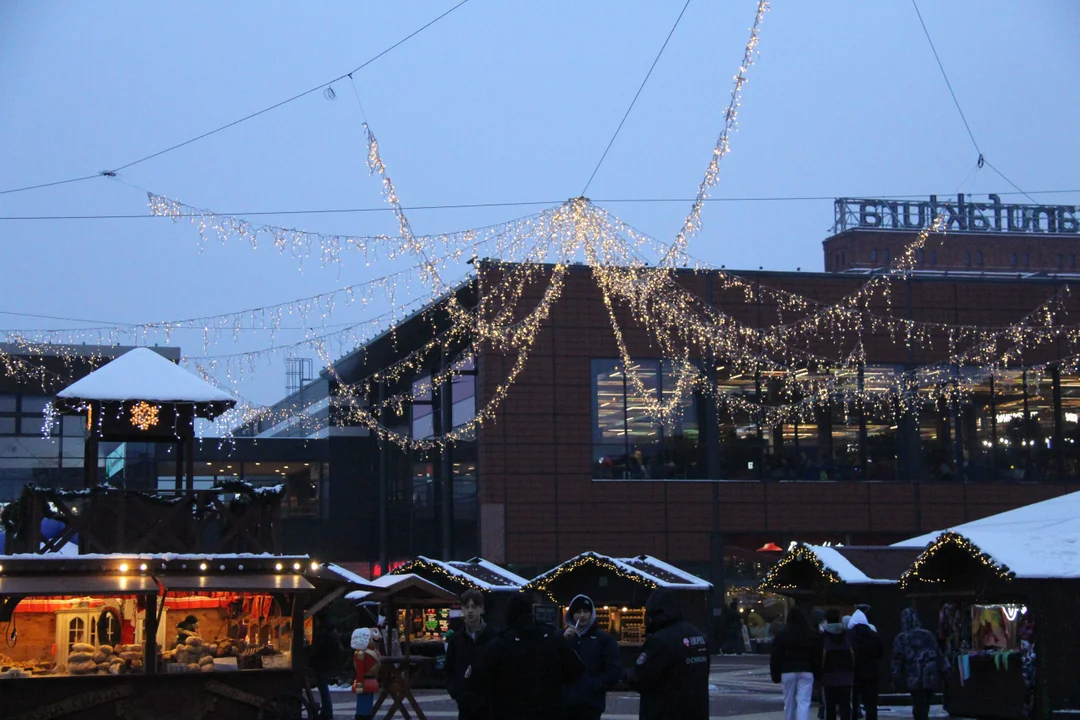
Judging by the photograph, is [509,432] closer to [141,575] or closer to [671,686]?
[141,575]

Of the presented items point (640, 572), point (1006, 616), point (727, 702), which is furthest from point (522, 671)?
point (640, 572)

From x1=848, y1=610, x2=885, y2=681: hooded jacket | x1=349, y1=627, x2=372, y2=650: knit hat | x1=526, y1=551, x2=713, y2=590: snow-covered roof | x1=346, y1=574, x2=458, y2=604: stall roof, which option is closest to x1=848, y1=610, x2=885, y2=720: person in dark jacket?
x1=848, y1=610, x2=885, y2=681: hooded jacket

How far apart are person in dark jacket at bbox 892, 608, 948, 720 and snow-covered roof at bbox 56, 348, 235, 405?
339 inches

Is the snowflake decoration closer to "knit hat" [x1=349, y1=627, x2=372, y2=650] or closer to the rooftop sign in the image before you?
"knit hat" [x1=349, y1=627, x2=372, y2=650]

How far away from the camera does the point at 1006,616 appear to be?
56.4 feet

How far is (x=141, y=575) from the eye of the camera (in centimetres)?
1355

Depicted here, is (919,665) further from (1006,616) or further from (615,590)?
(615,590)

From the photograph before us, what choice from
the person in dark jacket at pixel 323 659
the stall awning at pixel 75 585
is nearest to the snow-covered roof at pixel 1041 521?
the person in dark jacket at pixel 323 659

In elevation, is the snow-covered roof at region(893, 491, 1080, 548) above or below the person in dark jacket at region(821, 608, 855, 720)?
→ above

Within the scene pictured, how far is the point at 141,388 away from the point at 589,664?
885 centimetres

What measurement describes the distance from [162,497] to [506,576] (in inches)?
529

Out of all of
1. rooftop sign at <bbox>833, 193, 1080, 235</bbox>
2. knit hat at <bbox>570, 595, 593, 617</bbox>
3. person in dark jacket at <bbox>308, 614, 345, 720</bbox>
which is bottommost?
person in dark jacket at <bbox>308, 614, 345, 720</bbox>

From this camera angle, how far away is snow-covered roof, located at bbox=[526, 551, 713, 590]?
2517cm

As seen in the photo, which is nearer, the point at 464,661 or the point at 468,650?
the point at 464,661
